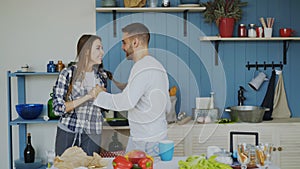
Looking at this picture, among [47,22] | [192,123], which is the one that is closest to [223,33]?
[192,123]

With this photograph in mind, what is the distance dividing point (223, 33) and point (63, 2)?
1.45 meters

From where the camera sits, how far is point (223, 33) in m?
4.04

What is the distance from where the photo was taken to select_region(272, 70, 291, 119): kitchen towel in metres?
Answer: 4.20

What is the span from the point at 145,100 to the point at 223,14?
1619 millimetres

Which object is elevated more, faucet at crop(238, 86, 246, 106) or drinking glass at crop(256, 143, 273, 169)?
faucet at crop(238, 86, 246, 106)

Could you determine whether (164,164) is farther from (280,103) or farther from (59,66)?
(280,103)

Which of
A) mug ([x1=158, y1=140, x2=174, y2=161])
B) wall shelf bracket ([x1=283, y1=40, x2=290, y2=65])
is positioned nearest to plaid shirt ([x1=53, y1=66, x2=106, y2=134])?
mug ([x1=158, y1=140, x2=174, y2=161])

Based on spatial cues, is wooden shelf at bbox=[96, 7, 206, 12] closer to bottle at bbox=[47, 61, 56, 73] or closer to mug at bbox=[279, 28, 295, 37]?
bottle at bbox=[47, 61, 56, 73]

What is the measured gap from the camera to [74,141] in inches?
115

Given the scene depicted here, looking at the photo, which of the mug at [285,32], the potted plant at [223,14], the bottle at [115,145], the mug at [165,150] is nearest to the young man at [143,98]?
the mug at [165,150]

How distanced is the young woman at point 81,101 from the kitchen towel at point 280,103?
1904mm

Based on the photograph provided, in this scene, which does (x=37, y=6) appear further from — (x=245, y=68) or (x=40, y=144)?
(x=245, y=68)

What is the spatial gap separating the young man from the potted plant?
1360 millimetres

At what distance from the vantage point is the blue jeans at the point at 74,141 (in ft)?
9.62
